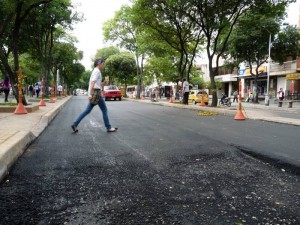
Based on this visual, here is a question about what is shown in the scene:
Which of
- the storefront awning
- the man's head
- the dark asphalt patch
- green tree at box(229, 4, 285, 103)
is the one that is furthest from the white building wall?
the dark asphalt patch

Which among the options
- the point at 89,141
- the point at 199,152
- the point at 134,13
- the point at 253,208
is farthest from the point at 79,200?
the point at 134,13

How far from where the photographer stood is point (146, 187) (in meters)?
3.33

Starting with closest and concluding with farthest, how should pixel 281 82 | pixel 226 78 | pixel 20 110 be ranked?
pixel 20 110 < pixel 281 82 < pixel 226 78

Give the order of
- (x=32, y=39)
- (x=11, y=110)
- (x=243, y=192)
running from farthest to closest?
(x=32, y=39)
(x=11, y=110)
(x=243, y=192)

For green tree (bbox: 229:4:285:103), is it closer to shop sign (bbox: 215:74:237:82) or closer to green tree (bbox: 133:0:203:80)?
green tree (bbox: 133:0:203:80)

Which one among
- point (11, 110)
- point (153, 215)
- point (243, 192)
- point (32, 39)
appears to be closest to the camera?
point (153, 215)

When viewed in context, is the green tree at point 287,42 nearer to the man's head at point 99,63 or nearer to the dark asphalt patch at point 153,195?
the man's head at point 99,63

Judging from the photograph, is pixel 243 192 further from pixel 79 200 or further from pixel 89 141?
pixel 89 141

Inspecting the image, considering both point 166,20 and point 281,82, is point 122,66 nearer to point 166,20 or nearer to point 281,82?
point 281,82

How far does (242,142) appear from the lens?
622 cm

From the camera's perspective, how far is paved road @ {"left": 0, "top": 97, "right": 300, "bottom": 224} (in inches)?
103

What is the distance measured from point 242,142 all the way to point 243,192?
3164mm

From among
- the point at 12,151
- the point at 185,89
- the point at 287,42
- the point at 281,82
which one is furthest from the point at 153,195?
the point at 281,82

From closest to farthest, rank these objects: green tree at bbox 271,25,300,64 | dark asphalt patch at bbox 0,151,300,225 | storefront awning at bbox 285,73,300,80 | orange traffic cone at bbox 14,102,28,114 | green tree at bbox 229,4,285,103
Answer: dark asphalt patch at bbox 0,151,300,225
orange traffic cone at bbox 14,102,28,114
green tree at bbox 229,4,285,103
green tree at bbox 271,25,300,64
storefront awning at bbox 285,73,300,80
